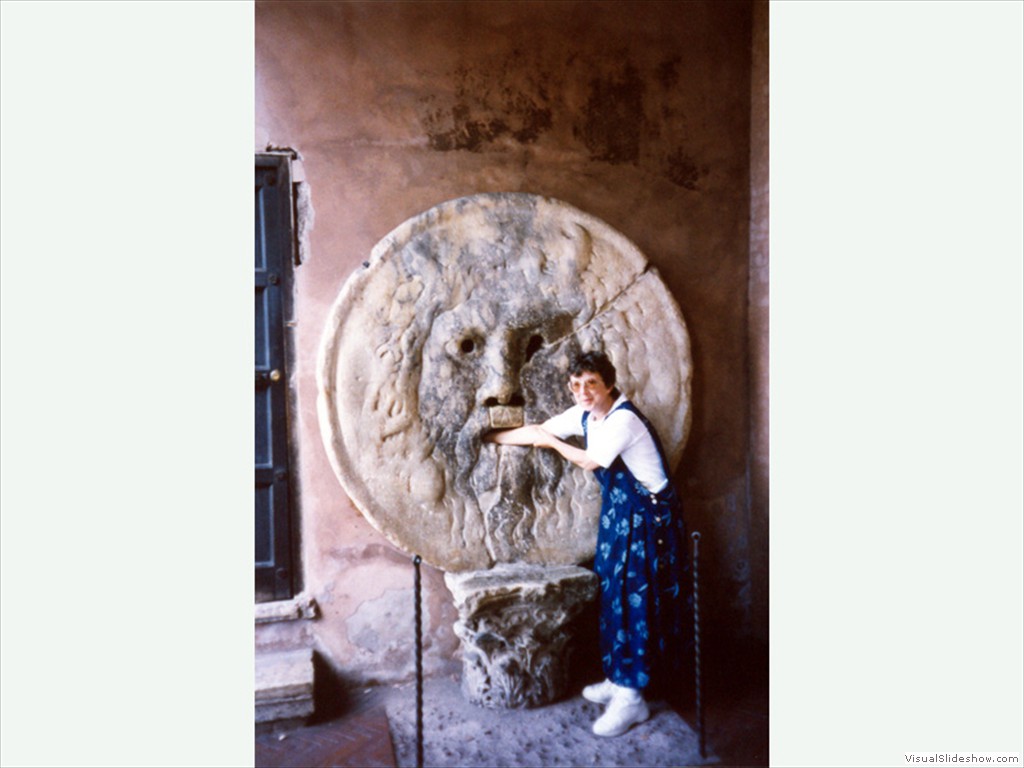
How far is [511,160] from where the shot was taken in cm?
383

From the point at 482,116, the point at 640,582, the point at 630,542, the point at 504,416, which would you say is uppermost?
the point at 482,116

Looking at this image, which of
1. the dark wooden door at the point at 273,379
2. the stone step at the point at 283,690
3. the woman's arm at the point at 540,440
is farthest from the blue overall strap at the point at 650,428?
the stone step at the point at 283,690

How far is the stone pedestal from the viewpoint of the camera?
11.4 ft

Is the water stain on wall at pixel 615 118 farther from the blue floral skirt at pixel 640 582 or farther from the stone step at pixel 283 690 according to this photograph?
the stone step at pixel 283 690

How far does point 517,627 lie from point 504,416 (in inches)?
36.0

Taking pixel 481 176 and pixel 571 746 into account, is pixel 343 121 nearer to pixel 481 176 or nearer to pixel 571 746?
pixel 481 176

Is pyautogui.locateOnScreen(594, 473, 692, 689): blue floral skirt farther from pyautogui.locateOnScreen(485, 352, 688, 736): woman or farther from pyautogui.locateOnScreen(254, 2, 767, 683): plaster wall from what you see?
pyautogui.locateOnScreen(254, 2, 767, 683): plaster wall

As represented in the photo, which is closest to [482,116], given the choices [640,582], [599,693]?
[640,582]

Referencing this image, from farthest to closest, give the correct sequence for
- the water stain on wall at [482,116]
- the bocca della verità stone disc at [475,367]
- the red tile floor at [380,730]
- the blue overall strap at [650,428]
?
the water stain on wall at [482,116]
the bocca della verità stone disc at [475,367]
the blue overall strap at [650,428]
the red tile floor at [380,730]

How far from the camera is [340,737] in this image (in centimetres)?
347

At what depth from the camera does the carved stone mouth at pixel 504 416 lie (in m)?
3.69

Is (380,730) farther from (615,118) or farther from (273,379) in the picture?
(615,118)

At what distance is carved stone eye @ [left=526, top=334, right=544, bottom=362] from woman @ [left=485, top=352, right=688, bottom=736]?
34 centimetres

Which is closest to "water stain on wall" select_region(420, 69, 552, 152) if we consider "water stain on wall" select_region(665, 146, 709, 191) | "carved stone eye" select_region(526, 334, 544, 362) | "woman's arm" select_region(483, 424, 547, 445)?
"water stain on wall" select_region(665, 146, 709, 191)
